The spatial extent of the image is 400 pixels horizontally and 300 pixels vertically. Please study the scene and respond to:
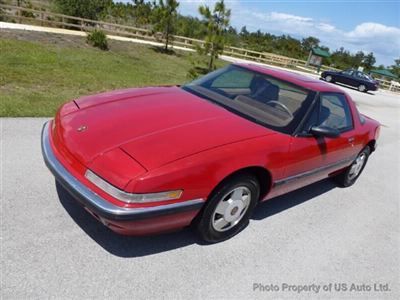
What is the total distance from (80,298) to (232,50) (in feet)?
105

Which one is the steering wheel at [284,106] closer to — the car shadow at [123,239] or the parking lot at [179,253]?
the parking lot at [179,253]

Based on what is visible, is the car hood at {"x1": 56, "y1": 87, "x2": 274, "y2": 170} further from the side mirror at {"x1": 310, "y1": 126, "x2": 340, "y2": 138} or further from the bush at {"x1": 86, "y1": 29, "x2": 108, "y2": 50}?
the bush at {"x1": 86, "y1": 29, "x2": 108, "y2": 50}

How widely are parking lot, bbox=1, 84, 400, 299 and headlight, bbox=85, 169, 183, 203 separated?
2.07ft

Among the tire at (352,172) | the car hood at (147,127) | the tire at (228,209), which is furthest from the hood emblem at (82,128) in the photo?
the tire at (352,172)

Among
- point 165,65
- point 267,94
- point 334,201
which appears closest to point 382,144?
point 334,201

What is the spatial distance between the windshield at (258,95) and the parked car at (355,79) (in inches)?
1025

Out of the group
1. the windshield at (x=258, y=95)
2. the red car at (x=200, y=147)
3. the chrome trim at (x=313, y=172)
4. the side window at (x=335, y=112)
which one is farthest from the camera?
the side window at (x=335, y=112)

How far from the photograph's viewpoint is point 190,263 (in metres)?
3.01

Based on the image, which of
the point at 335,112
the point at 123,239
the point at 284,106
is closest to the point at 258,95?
the point at 284,106

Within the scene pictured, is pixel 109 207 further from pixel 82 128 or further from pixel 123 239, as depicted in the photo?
pixel 82 128

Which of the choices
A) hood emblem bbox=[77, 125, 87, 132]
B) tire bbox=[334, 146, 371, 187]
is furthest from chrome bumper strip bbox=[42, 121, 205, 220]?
tire bbox=[334, 146, 371, 187]

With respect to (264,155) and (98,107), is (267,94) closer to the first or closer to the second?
(264,155)

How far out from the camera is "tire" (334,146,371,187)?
517 centimetres

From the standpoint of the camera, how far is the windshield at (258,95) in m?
3.74
